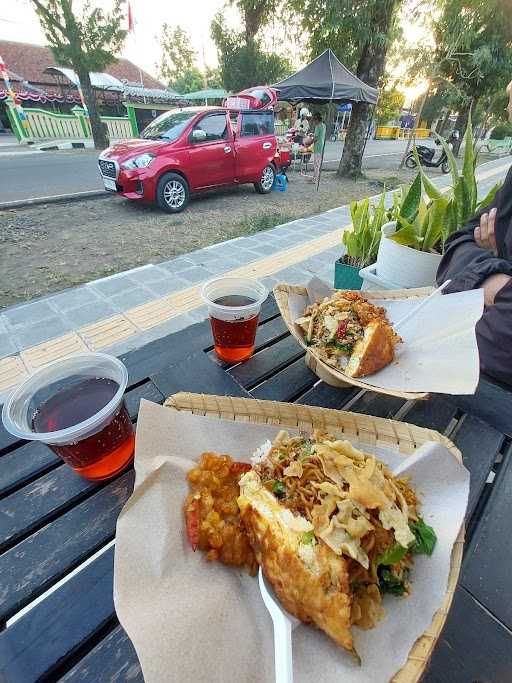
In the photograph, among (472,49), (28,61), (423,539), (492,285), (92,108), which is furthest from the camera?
(28,61)

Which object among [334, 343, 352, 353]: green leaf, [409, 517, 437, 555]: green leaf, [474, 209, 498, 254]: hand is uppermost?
[474, 209, 498, 254]: hand

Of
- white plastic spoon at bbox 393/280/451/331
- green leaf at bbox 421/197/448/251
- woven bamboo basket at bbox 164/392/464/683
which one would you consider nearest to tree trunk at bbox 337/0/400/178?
green leaf at bbox 421/197/448/251

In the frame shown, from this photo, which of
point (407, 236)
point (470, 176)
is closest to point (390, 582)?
point (407, 236)

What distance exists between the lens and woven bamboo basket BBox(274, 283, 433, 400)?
116 centimetres

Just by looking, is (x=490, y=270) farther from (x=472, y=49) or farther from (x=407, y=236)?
(x=472, y=49)

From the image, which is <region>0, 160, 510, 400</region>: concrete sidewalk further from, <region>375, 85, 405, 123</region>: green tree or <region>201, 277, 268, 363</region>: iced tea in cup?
<region>375, 85, 405, 123</region>: green tree

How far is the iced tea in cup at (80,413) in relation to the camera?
972mm

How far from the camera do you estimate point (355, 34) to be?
925 cm

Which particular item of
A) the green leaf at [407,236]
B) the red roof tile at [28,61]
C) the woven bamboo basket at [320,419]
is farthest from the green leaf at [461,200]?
the red roof tile at [28,61]

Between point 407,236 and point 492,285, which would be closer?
point 492,285

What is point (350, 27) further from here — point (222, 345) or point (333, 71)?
point (222, 345)

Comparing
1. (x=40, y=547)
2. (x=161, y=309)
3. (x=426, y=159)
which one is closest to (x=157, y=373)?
(x=40, y=547)

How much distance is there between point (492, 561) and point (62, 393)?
1349 millimetres

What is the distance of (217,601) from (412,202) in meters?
2.56
